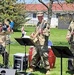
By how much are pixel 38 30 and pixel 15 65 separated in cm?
164

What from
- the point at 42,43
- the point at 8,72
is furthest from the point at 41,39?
the point at 8,72

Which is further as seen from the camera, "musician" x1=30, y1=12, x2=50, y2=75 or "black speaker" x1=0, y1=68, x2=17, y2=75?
"musician" x1=30, y1=12, x2=50, y2=75

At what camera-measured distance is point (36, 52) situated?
1073 centimetres

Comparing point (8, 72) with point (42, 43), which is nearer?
point (8, 72)

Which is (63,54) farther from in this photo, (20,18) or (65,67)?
(20,18)

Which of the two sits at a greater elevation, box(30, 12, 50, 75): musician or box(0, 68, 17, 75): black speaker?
box(30, 12, 50, 75): musician

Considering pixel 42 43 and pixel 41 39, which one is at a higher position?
pixel 41 39

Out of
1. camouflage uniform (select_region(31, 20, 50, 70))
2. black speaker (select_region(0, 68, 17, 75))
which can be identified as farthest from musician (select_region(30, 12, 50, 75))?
black speaker (select_region(0, 68, 17, 75))

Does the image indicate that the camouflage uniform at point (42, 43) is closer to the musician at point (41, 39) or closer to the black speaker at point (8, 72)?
the musician at point (41, 39)

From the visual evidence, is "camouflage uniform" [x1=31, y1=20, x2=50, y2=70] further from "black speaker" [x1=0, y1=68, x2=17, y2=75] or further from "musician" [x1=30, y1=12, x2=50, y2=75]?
"black speaker" [x1=0, y1=68, x2=17, y2=75]

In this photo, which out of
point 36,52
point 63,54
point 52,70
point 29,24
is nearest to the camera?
point 63,54

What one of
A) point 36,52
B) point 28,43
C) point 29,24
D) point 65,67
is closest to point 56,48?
point 28,43

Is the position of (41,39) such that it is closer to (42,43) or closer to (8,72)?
(42,43)

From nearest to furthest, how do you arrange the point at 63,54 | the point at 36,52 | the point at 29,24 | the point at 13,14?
1. the point at 63,54
2. the point at 36,52
3. the point at 13,14
4. the point at 29,24
